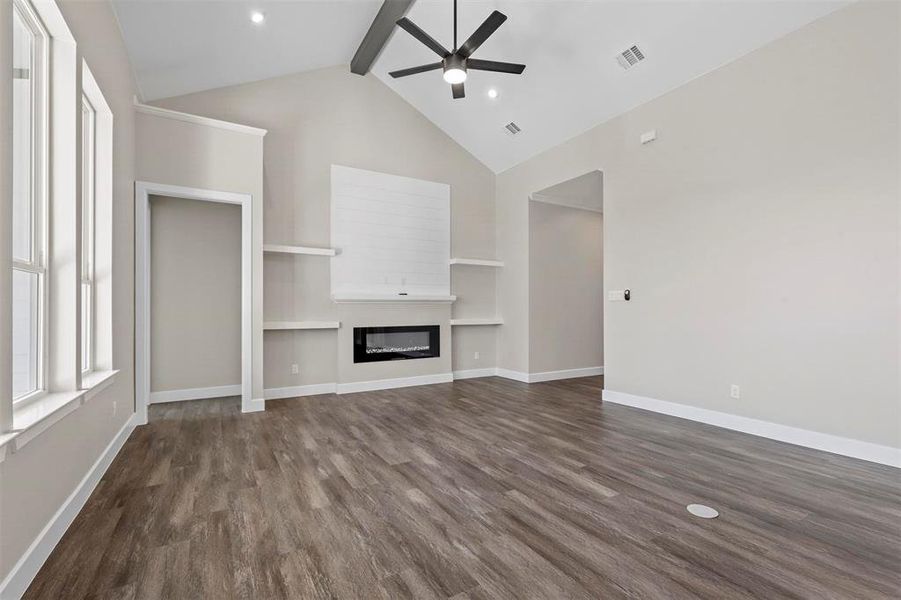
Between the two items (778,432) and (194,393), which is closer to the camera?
(778,432)

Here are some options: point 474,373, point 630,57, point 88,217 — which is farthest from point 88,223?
point 474,373

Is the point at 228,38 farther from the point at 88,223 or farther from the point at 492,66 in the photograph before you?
the point at 492,66

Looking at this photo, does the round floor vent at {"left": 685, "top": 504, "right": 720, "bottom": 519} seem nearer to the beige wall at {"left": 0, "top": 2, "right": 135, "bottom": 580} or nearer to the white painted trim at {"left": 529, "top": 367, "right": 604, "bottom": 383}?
the beige wall at {"left": 0, "top": 2, "right": 135, "bottom": 580}

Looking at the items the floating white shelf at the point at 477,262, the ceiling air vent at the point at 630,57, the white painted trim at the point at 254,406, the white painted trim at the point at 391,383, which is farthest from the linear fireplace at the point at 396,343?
the ceiling air vent at the point at 630,57

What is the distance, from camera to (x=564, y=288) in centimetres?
676

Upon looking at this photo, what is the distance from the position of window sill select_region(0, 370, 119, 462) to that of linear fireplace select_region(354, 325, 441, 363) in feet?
10.7

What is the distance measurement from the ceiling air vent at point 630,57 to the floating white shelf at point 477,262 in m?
3.11

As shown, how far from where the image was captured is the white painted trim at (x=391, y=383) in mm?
5586

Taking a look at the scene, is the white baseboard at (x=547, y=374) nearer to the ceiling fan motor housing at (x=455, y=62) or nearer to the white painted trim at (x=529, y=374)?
the white painted trim at (x=529, y=374)

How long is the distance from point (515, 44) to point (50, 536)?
538 cm

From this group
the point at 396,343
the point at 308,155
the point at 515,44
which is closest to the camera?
the point at 515,44

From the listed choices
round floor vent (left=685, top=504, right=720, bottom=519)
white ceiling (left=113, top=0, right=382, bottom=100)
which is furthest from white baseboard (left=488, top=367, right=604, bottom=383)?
white ceiling (left=113, top=0, right=382, bottom=100)

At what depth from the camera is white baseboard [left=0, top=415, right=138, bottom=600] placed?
1.63 meters

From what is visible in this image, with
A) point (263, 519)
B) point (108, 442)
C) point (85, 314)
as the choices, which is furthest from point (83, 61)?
point (263, 519)
